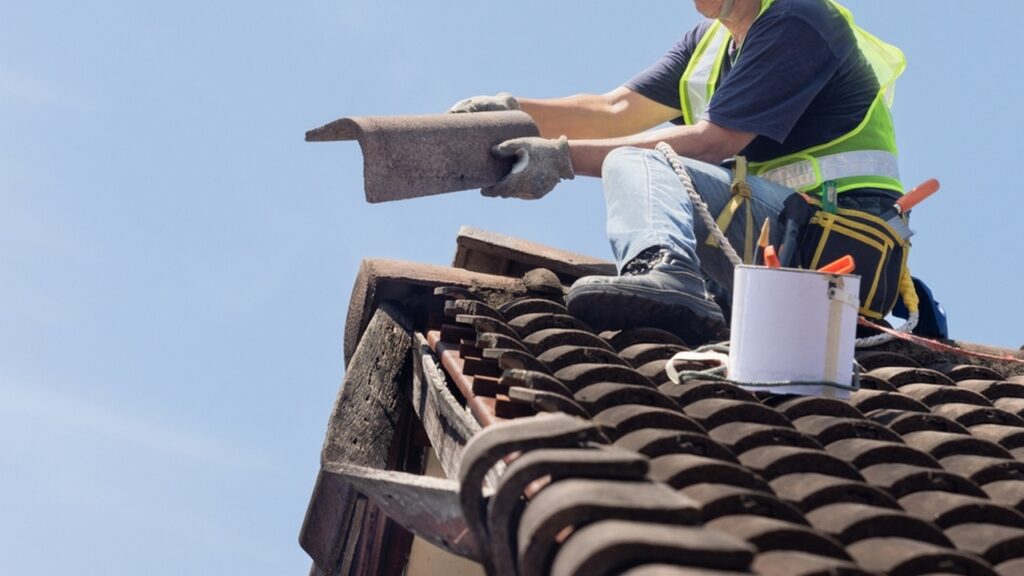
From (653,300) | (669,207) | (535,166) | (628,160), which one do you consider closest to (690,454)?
(653,300)

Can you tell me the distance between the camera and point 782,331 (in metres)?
3.60

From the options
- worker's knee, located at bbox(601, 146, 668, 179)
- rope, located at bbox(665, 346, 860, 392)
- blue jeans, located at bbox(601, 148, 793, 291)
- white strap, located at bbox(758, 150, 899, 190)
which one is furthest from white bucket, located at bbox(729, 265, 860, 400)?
white strap, located at bbox(758, 150, 899, 190)

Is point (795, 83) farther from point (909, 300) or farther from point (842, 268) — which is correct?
point (842, 268)

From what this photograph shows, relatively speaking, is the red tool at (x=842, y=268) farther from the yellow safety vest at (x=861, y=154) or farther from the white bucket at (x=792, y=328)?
the yellow safety vest at (x=861, y=154)

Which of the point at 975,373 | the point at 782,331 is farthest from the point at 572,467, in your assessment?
the point at 975,373

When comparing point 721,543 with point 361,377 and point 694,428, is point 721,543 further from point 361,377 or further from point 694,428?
point 361,377

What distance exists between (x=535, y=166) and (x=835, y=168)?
42.8 inches

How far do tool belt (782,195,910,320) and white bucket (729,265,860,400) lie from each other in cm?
117

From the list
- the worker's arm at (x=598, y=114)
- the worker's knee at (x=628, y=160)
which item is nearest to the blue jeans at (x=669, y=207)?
the worker's knee at (x=628, y=160)

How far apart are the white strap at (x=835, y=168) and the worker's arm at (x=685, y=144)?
216 mm

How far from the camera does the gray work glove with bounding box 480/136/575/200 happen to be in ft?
16.4

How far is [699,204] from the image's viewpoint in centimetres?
470

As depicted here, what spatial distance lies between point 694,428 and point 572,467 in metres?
0.86

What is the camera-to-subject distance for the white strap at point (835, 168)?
5109mm
